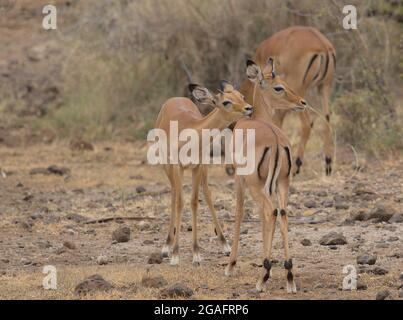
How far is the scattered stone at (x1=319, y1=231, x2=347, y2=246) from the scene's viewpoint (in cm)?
906

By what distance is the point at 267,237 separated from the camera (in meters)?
7.47

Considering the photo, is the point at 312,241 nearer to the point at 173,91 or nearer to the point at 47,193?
the point at 47,193

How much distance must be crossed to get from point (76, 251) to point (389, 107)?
239 inches

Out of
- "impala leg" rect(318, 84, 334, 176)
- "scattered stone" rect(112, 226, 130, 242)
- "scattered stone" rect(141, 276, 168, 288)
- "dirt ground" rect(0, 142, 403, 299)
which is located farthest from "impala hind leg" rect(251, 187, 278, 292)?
"impala leg" rect(318, 84, 334, 176)

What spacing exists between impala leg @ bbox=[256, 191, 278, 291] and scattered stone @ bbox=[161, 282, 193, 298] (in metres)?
0.53

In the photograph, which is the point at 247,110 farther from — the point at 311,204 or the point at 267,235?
the point at 311,204

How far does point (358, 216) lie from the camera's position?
1005cm

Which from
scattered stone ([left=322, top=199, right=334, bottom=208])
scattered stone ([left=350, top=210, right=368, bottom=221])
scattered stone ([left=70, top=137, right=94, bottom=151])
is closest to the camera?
scattered stone ([left=350, top=210, right=368, bottom=221])

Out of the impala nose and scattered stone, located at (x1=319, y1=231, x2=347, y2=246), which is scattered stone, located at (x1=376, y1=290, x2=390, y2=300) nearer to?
scattered stone, located at (x1=319, y1=231, x2=347, y2=246)

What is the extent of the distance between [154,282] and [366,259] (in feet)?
5.82

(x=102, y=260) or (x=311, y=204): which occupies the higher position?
(x=311, y=204)

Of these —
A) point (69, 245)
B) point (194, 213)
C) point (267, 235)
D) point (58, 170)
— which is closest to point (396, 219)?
point (194, 213)
